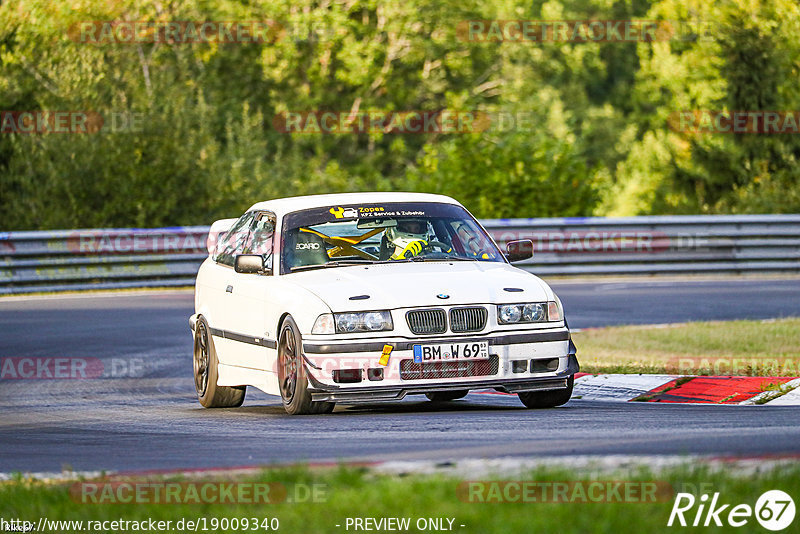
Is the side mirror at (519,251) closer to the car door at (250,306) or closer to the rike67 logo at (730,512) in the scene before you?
the car door at (250,306)

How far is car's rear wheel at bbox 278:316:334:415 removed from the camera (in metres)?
9.91

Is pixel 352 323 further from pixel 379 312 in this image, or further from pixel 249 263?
pixel 249 263

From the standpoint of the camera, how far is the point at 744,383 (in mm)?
11508

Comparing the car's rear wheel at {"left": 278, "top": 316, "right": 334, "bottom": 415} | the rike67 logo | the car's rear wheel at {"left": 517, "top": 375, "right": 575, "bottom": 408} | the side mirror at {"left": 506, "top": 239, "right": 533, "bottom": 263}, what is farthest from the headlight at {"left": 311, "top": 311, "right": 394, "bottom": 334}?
the rike67 logo

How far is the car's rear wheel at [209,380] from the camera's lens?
11.6 meters

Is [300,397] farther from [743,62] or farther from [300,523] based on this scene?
[743,62]

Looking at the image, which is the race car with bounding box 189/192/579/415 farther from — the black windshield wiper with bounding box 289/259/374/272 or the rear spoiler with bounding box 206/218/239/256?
the rear spoiler with bounding box 206/218/239/256

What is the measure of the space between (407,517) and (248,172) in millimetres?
27826

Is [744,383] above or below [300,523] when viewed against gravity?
below

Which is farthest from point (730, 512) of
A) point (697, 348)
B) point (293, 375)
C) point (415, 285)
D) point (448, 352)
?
point (697, 348)

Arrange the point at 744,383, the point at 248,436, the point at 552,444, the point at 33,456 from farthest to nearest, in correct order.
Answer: the point at 744,383, the point at 248,436, the point at 33,456, the point at 552,444

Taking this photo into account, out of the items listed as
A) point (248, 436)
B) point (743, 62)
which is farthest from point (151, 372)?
point (743, 62)

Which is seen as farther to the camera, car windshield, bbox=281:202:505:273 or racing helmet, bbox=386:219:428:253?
racing helmet, bbox=386:219:428:253

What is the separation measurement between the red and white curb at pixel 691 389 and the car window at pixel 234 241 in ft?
9.85
